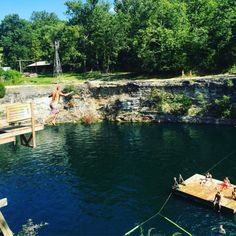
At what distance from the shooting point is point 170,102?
79438 mm

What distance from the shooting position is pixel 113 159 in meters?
56.5

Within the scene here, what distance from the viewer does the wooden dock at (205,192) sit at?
3840 cm

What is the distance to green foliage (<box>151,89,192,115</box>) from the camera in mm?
77750

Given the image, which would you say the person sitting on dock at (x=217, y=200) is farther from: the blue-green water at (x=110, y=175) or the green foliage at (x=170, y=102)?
the green foliage at (x=170, y=102)

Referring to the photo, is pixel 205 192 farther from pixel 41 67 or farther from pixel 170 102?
pixel 41 67

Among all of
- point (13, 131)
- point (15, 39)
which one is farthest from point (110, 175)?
point (15, 39)

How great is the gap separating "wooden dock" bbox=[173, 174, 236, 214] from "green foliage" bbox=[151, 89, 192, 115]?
1290 inches

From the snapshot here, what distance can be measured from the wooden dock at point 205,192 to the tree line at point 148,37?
4264 cm

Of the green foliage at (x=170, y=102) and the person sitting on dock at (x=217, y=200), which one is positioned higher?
the green foliage at (x=170, y=102)

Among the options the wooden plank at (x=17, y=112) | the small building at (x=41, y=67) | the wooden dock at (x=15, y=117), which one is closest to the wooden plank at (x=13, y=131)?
the wooden dock at (x=15, y=117)

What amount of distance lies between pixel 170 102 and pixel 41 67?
177ft

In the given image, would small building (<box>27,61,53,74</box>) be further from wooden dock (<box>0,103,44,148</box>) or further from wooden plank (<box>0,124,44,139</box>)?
wooden dock (<box>0,103,44,148</box>)

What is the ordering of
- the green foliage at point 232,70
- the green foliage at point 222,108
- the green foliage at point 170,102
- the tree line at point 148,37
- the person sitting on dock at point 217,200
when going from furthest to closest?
the tree line at point 148,37 < the green foliage at point 232,70 < the green foliage at point 170,102 < the green foliage at point 222,108 < the person sitting on dock at point 217,200

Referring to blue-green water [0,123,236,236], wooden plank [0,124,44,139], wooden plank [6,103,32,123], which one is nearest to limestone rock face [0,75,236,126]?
blue-green water [0,123,236,236]
